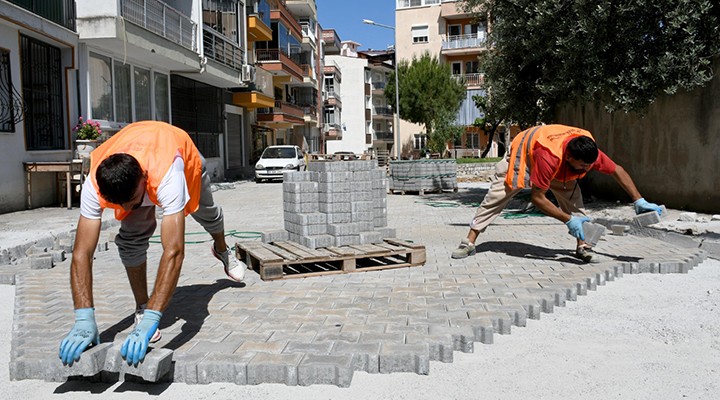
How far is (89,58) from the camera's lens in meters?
16.8

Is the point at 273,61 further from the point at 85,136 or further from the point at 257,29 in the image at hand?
the point at 85,136

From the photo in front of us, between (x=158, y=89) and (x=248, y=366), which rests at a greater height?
(x=158, y=89)

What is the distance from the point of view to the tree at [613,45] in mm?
11242

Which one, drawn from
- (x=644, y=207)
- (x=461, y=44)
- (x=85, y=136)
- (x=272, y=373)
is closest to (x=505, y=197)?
(x=644, y=207)

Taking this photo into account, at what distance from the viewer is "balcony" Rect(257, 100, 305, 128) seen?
38250 mm

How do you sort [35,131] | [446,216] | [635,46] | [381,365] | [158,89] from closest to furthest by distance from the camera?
[381,365], [635,46], [446,216], [35,131], [158,89]

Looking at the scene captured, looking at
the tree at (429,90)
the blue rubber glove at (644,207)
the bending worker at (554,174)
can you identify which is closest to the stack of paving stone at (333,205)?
the bending worker at (554,174)

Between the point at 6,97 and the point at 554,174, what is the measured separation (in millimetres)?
11341

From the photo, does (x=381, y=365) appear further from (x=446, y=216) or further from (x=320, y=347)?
(x=446, y=216)

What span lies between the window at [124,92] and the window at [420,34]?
34020mm

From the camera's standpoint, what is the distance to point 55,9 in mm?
15016

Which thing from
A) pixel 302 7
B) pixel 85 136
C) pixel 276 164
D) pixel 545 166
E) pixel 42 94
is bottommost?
pixel 545 166

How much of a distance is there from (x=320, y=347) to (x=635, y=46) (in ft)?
34.0

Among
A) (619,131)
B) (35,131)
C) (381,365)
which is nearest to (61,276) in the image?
(381,365)
